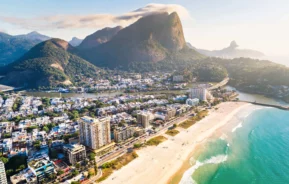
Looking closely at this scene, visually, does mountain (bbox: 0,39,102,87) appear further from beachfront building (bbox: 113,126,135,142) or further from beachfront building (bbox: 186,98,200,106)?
beachfront building (bbox: 113,126,135,142)

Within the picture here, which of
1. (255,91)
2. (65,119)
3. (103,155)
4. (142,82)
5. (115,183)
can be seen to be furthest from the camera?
(142,82)

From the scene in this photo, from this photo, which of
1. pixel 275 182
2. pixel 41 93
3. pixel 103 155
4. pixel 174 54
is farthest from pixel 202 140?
pixel 174 54

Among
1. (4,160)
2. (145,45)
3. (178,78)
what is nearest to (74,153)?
(4,160)

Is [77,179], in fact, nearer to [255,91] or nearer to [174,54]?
[255,91]

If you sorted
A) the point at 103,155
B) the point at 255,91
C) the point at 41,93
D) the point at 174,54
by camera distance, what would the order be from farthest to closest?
the point at 174,54 < the point at 41,93 < the point at 255,91 < the point at 103,155

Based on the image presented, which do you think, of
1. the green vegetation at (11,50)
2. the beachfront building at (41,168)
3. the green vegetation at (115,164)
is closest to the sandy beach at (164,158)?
the green vegetation at (115,164)

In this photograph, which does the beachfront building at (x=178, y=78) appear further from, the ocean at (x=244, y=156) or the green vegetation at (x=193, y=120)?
the ocean at (x=244, y=156)
